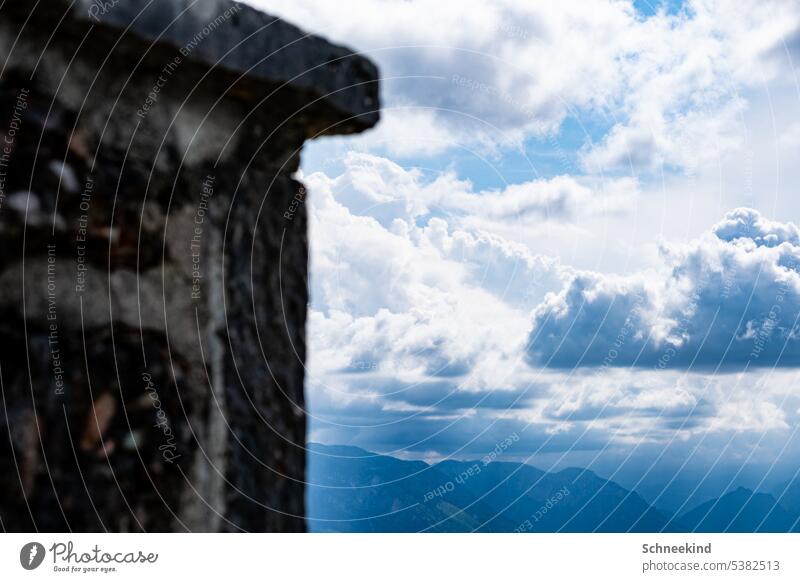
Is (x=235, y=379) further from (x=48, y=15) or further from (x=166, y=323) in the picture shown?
(x=48, y=15)

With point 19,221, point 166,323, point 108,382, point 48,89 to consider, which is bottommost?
point 108,382

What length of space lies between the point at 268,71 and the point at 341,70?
177mm

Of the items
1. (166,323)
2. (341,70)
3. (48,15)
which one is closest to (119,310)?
(166,323)

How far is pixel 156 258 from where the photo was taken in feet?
5.25

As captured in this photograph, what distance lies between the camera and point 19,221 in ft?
4.65

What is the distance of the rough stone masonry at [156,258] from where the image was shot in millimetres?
1428
